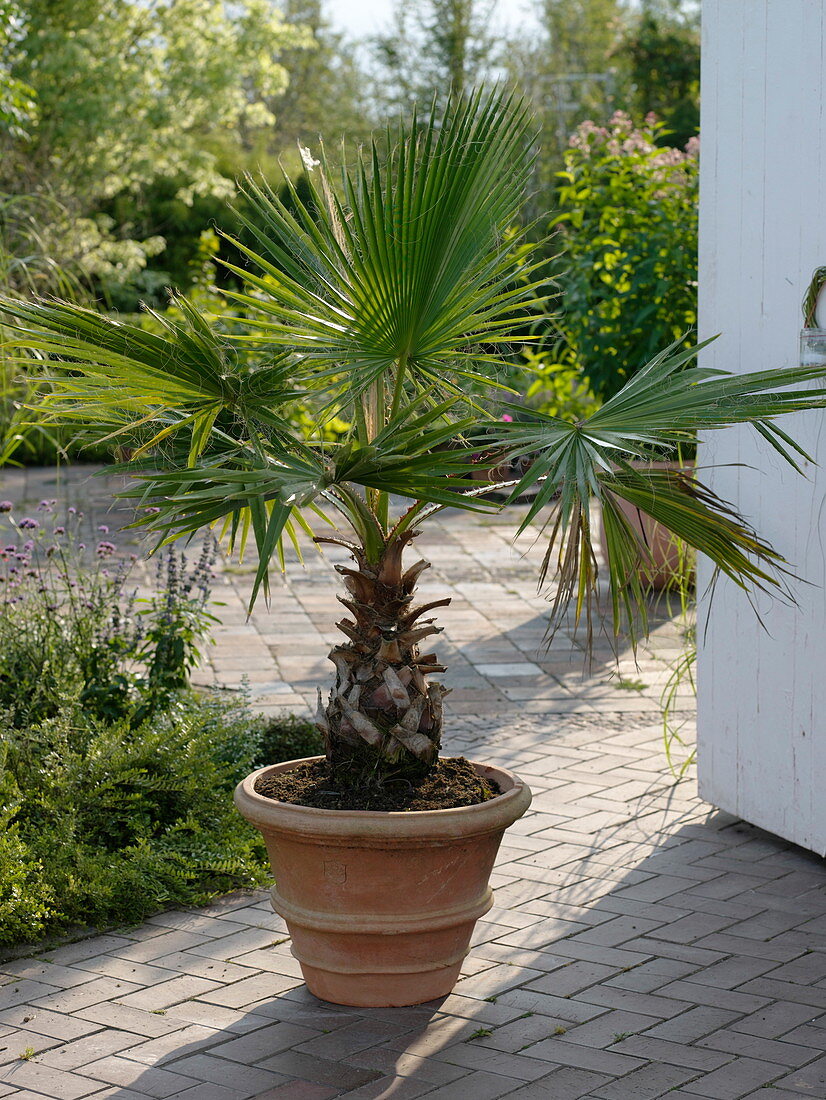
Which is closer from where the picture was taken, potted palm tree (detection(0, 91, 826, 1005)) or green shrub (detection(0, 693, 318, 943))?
potted palm tree (detection(0, 91, 826, 1005))

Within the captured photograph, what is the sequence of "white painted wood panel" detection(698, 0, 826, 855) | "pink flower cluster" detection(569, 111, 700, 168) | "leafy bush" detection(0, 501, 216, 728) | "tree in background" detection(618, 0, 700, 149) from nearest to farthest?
"white painted wood panel" detection(698, 0, 826, 855)
"leafy bush" detection(0, 501, 216, 728)
"pink flower cluster" detection(569, 111, 700, 168)
"tree in background" detection(618, 0, 700, 149)

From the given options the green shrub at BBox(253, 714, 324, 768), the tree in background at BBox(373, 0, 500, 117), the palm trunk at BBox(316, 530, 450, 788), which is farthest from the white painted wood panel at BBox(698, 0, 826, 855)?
the tree in background at BBox(373, 0, 500, 117)

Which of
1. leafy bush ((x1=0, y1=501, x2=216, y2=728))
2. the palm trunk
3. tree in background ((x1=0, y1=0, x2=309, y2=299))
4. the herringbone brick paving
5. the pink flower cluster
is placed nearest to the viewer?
the herringbone brick paving

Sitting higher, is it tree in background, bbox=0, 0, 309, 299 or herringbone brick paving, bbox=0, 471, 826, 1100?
tree in background, bbox=0, 0, 309, 299

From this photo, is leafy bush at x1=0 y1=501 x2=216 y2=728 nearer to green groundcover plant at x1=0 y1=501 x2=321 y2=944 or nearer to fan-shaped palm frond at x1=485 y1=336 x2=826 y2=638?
green groundcover plant at x1=0 y1=501 x2=321 y2=944

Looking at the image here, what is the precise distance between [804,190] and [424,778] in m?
2.19

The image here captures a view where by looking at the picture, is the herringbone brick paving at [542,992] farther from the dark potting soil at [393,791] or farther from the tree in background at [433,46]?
the tree in background at [433,46]

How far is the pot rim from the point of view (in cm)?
287

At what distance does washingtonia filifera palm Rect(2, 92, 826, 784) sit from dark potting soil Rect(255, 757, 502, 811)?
5cm

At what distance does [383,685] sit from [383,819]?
0.33 meters

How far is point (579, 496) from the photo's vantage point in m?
2.56

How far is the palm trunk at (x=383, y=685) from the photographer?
302 centimetres

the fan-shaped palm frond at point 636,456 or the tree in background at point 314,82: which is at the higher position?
the tree in background at point 314,82

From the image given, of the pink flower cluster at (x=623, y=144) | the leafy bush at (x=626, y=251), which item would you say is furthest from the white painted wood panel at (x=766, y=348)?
the pink flower cluster at (x=623, y=144)
